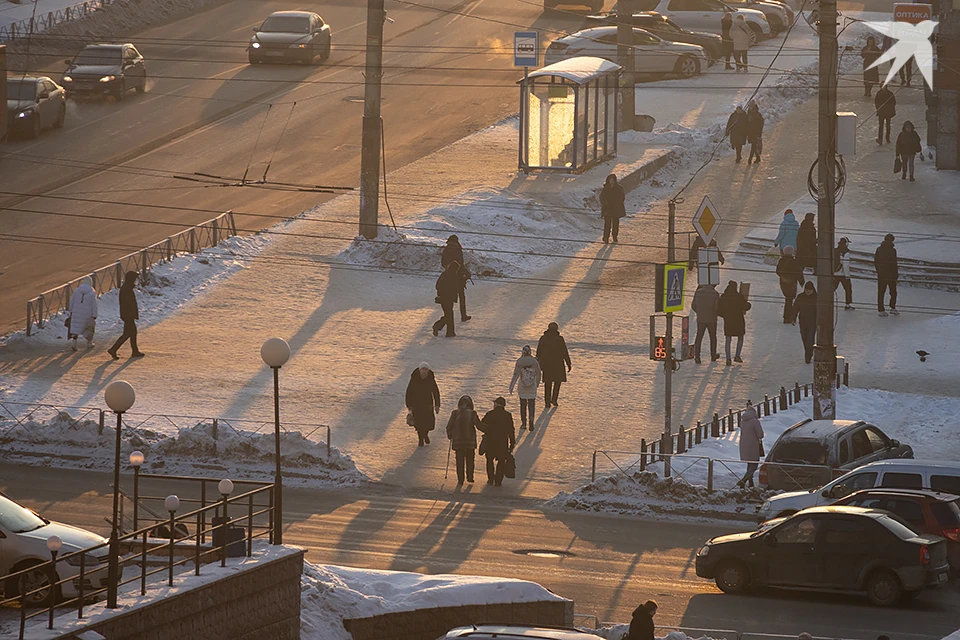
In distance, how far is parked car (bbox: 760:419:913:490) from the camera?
74.1 ft

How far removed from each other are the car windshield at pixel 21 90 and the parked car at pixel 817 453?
25.1m

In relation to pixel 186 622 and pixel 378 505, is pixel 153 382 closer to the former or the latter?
pixel 378 505

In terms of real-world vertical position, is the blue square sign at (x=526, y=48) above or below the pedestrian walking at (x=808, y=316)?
above

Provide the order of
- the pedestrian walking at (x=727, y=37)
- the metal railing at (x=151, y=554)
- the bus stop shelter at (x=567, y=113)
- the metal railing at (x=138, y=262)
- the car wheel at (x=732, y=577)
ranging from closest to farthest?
the metal railing at (x=151, y=554)
the car wheel at (x=732, y=577)
the metal railing at (x=138, y=262)
the bus stop shelter at (x=567, y=113)
the pedestrian walking at (x=727, y=37)

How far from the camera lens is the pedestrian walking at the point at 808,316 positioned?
27964 millimetres

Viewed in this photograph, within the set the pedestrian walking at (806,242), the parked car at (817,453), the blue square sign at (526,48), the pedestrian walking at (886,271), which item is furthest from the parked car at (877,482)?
the blue square sign at (526,48)

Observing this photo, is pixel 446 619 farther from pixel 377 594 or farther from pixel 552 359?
pixel 552 359

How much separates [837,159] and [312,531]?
10.8 m

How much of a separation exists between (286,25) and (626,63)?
1072 cm

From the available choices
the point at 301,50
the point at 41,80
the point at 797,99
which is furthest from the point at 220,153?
the point at 797,99

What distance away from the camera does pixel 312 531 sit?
20984 mm

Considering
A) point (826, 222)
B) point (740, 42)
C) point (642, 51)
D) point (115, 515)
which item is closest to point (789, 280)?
point (826, 222)

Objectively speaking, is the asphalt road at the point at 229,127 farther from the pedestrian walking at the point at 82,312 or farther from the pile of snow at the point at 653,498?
the pile of snow at the point at 653,498

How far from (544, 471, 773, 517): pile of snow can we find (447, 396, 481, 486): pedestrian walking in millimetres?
1436
